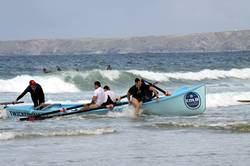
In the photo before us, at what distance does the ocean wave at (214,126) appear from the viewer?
16123 mm

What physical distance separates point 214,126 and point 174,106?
349 centimetres

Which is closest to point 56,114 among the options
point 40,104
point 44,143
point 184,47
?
point 40,104

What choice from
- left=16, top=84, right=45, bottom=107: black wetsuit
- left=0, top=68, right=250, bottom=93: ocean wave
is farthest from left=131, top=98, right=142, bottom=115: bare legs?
left=0, top=68, right=250, bottom=93: ocean wave

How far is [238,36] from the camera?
199125mm

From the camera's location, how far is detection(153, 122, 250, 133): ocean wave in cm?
1612

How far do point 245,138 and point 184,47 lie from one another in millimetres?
186100

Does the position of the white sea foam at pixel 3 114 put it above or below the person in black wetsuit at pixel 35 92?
below

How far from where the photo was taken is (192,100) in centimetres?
1997

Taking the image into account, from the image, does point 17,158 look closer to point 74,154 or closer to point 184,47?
point 74,154

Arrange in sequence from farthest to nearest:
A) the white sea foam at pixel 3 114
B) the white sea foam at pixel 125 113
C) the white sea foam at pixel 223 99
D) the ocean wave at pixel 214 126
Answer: the white sea foam at pixel 223 99
the white sea foam at pixel 3 114
the white sea foam at pixel 125 113
the ocean wave at pixel 214 126

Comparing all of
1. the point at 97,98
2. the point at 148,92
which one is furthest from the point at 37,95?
the point at 148,92

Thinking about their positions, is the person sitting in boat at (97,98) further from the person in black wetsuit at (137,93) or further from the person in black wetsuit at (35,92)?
the person in black wetsuit at (35,92)

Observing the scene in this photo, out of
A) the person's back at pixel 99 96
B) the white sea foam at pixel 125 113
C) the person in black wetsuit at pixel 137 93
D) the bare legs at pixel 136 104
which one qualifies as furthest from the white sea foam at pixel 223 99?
the person's back at pixel 99 96

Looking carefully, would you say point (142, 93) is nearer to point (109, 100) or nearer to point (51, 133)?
point (109, 100)
